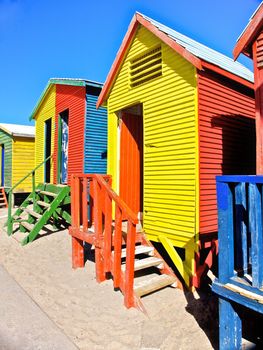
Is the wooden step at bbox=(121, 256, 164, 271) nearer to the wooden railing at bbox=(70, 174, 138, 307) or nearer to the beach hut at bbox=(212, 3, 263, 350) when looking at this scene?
the wooden railing at bbox=(70, 174, 138, 307)

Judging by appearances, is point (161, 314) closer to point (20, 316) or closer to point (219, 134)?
point (20, 316)

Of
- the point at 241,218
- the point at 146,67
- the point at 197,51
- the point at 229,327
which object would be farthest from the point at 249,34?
the point at 229,327

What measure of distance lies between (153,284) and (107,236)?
118 cm

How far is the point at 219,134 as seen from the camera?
6438 mm

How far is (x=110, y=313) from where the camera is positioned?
5004mm

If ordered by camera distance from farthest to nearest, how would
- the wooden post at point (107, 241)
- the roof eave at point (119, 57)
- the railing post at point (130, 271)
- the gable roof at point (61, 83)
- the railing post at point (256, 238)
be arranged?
the gable roof at point (61, 83) → the roof eave at point (119, 57) → the wooden post at point (107, 241) → the railing post at point (130, 271) → the railing post at point (256, 238)

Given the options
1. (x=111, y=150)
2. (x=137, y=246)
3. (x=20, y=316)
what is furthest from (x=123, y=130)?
(x=20, y=316)

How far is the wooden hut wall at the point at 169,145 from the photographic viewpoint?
6.09 metres

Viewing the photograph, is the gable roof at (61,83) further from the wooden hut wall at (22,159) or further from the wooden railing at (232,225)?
the wooden railing at (232,225)

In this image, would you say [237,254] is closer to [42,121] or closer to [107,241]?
[107,241]

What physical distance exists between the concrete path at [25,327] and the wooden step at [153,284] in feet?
4.68

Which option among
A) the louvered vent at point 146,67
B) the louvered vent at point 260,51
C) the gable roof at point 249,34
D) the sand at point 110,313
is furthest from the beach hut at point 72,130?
the louvered vent at point 260,51

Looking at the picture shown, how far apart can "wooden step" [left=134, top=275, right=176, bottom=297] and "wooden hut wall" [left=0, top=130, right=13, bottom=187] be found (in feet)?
45.7

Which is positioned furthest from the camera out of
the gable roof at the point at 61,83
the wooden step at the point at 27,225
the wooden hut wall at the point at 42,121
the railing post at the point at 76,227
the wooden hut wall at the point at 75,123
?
the wooden hut wall at the point at 42,121
